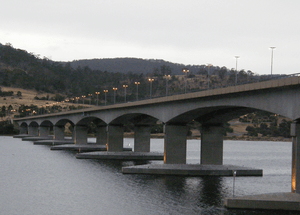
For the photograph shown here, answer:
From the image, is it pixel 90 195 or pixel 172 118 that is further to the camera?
pixel 172 118

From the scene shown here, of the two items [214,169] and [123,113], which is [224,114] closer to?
Answer: [214,169]

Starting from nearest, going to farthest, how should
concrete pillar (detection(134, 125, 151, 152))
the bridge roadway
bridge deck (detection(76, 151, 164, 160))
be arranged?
the bridge roadway
bridge deck (detection(76, 151, 164, 160))
concrete pillar (detection(134, 125, 151, 152))

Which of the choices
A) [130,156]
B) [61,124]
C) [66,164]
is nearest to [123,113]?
[130,156]

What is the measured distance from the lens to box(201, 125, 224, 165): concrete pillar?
5631 cm

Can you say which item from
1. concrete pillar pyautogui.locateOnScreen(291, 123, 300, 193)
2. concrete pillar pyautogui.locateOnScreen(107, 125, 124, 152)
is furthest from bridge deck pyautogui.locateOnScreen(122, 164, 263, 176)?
concrete pillar pyautogui.locateOnScreen(107, 125, 124, 152)

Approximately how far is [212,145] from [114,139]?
30.1 m

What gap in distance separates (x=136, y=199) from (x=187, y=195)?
5.02 m

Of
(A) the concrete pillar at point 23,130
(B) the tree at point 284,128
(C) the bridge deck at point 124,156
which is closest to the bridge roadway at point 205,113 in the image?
(C) the bridge deck at point 124,156

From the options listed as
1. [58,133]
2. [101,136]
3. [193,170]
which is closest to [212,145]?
[193,170]

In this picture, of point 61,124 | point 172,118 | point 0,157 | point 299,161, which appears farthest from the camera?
point 61,124

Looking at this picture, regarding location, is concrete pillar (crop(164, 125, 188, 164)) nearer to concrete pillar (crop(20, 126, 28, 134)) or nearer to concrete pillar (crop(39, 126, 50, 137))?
concrete pillar (crop(39, 126, 50, 137))

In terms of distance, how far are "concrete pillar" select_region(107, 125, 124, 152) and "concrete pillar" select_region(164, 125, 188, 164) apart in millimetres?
25976

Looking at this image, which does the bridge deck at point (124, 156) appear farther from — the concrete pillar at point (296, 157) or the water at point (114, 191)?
the concrete pillar at point (296, 157)

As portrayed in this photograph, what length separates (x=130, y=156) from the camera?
2995 inches
